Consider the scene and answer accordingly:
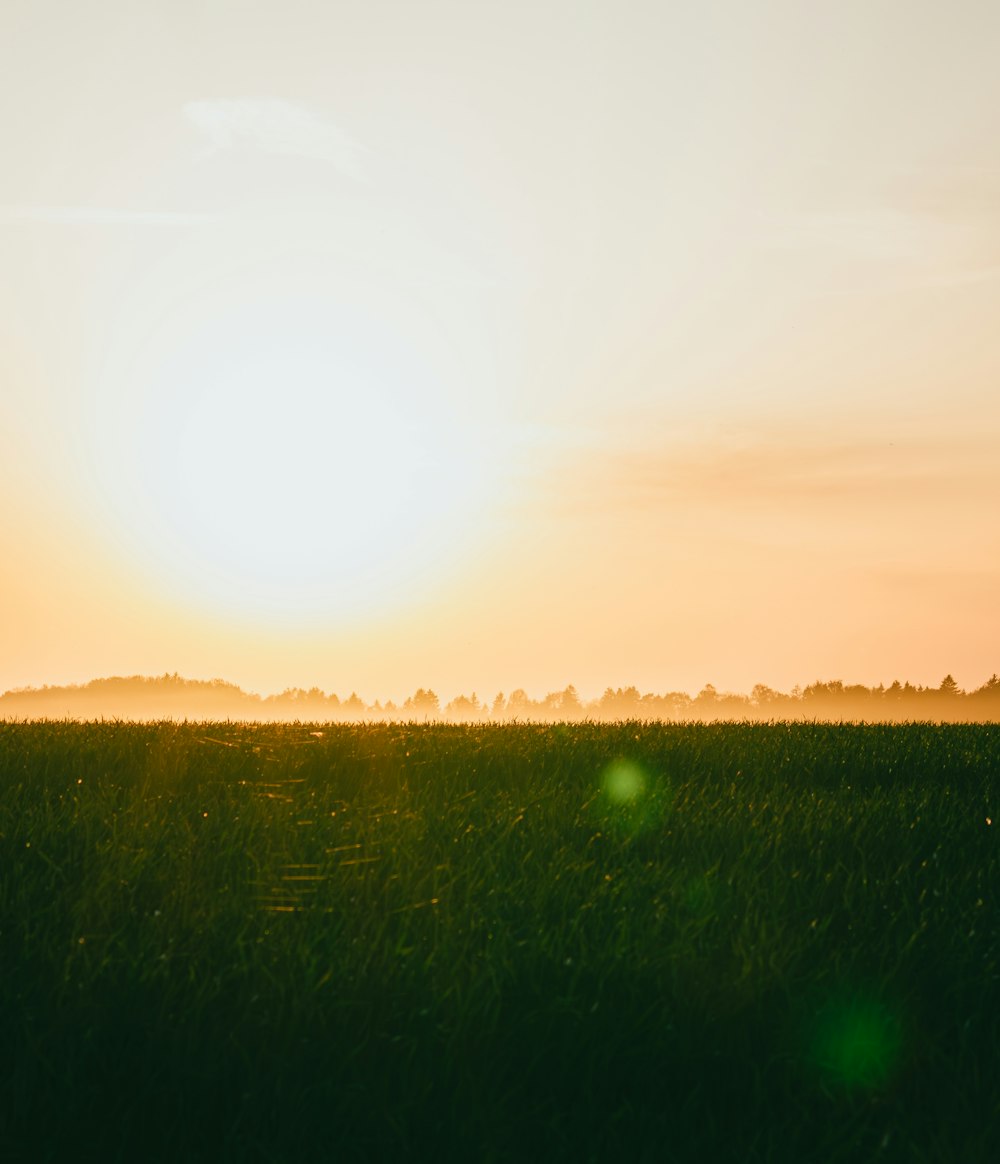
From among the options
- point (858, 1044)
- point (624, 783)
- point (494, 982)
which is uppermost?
point (624, 783)

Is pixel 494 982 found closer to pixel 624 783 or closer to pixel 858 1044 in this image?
pixel 858 1044

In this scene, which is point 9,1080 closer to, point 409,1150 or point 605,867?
point 409,1150

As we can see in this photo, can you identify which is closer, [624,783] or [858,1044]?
[858,1044]

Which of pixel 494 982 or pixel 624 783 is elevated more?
pixel 624 783

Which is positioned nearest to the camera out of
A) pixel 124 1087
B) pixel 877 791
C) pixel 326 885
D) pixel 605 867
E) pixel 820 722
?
pixel 124 1087

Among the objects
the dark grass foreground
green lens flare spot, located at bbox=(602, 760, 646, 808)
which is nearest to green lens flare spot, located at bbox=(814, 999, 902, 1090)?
the dark grass foreground

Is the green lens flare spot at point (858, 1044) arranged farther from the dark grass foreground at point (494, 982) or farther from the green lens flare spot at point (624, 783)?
the green lens flare spot at point (624, 783)

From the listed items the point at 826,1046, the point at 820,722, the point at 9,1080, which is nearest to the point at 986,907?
the point at 826,1046

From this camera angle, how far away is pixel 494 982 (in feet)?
12.6

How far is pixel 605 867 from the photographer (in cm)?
546

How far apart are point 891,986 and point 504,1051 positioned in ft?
5.65

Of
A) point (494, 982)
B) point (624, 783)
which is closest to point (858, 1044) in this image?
point (494, 982)

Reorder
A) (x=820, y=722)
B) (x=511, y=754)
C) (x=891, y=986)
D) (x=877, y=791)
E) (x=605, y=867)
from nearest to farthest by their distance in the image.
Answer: (x=891, y=986) → (x=605, y=867) → (x=877, y=791) → (x=511, y=754) → (x=820, y=722)

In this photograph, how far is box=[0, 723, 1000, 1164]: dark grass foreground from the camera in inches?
127
